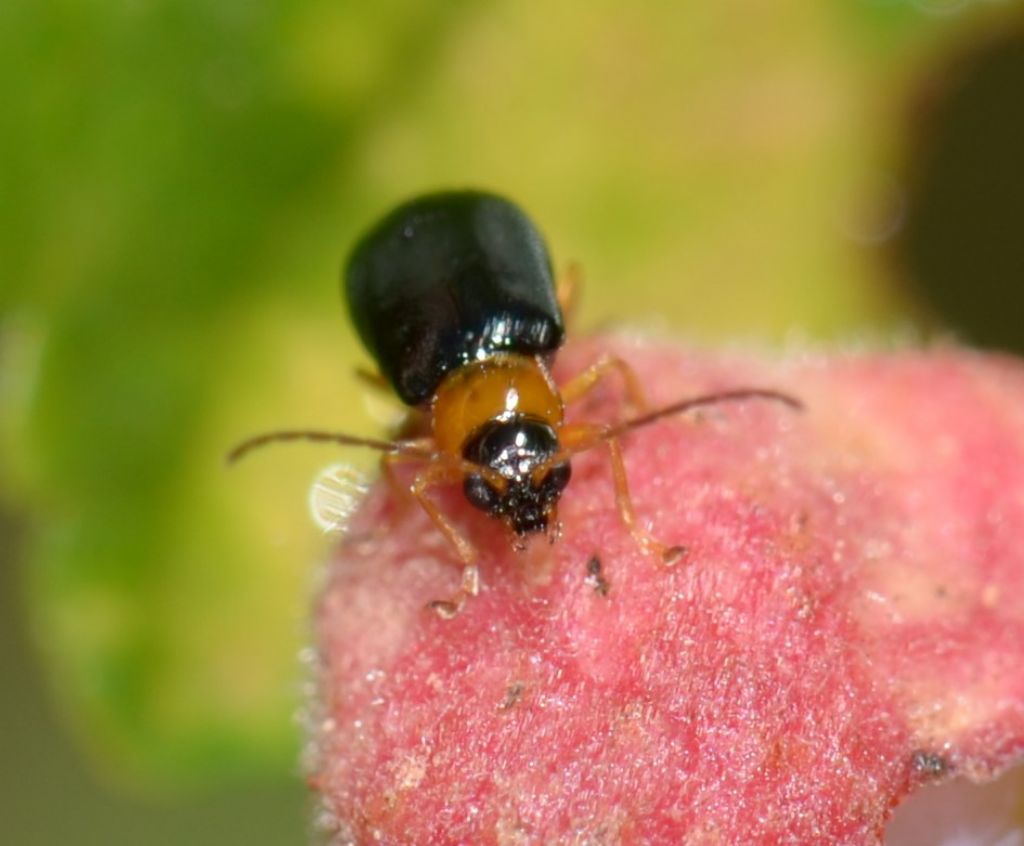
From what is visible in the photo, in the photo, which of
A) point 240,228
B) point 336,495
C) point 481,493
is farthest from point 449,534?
point 240,228

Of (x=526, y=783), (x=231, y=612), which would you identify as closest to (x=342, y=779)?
(x=526, y=783)

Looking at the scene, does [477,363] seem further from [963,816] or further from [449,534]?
[963,816]

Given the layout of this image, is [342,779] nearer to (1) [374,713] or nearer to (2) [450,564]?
(1) [374,713]

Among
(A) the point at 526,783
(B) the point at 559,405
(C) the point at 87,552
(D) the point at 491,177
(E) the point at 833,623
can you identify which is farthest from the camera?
(D) the point at 491,177

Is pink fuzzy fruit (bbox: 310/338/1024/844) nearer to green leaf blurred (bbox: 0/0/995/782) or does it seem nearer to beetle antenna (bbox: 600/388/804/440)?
beetle antenna (bbox: 600/388/804/440)

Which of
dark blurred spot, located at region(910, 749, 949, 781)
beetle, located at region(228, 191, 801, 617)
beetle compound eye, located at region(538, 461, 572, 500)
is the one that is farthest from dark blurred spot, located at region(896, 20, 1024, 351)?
dark blurred spot, located at region(910, 749, 949, 781)

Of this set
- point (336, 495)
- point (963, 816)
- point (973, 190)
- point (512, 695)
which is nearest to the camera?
point (512, 695)
